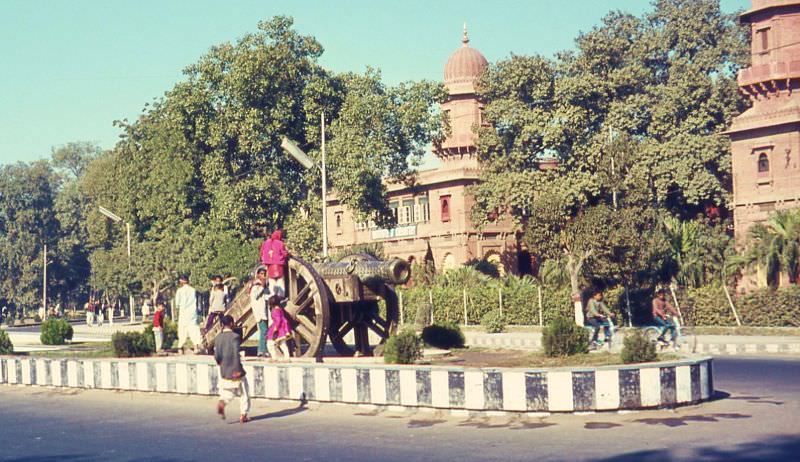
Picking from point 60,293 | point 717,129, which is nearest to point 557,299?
point 717,129

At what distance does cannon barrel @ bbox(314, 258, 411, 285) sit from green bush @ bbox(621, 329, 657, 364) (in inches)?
185

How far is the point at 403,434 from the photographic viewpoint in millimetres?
11906

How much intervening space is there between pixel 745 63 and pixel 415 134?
57.2 feet

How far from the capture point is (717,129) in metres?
46.0

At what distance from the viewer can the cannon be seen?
17328mm

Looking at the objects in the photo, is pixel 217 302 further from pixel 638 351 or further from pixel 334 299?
pixel 638 351

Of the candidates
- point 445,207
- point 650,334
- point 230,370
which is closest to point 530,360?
point 230,370

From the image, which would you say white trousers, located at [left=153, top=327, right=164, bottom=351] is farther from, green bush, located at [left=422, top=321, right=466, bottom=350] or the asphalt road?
green bush, located at [left=422, top=321, right=466, bottom=350]

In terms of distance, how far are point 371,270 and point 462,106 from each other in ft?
135

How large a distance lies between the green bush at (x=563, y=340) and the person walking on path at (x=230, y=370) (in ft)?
14.7

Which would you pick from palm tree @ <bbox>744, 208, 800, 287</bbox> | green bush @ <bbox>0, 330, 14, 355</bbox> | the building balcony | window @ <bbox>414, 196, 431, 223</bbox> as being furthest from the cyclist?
window @ <bbox>414, 196, 431, 223</bbox>

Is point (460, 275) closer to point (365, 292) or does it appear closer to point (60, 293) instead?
point (365, 292)

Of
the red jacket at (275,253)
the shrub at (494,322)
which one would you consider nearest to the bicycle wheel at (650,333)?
the red jacket at (275,253)

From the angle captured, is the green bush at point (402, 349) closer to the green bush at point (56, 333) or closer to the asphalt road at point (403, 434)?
the asphalt road at point (403, 434)
